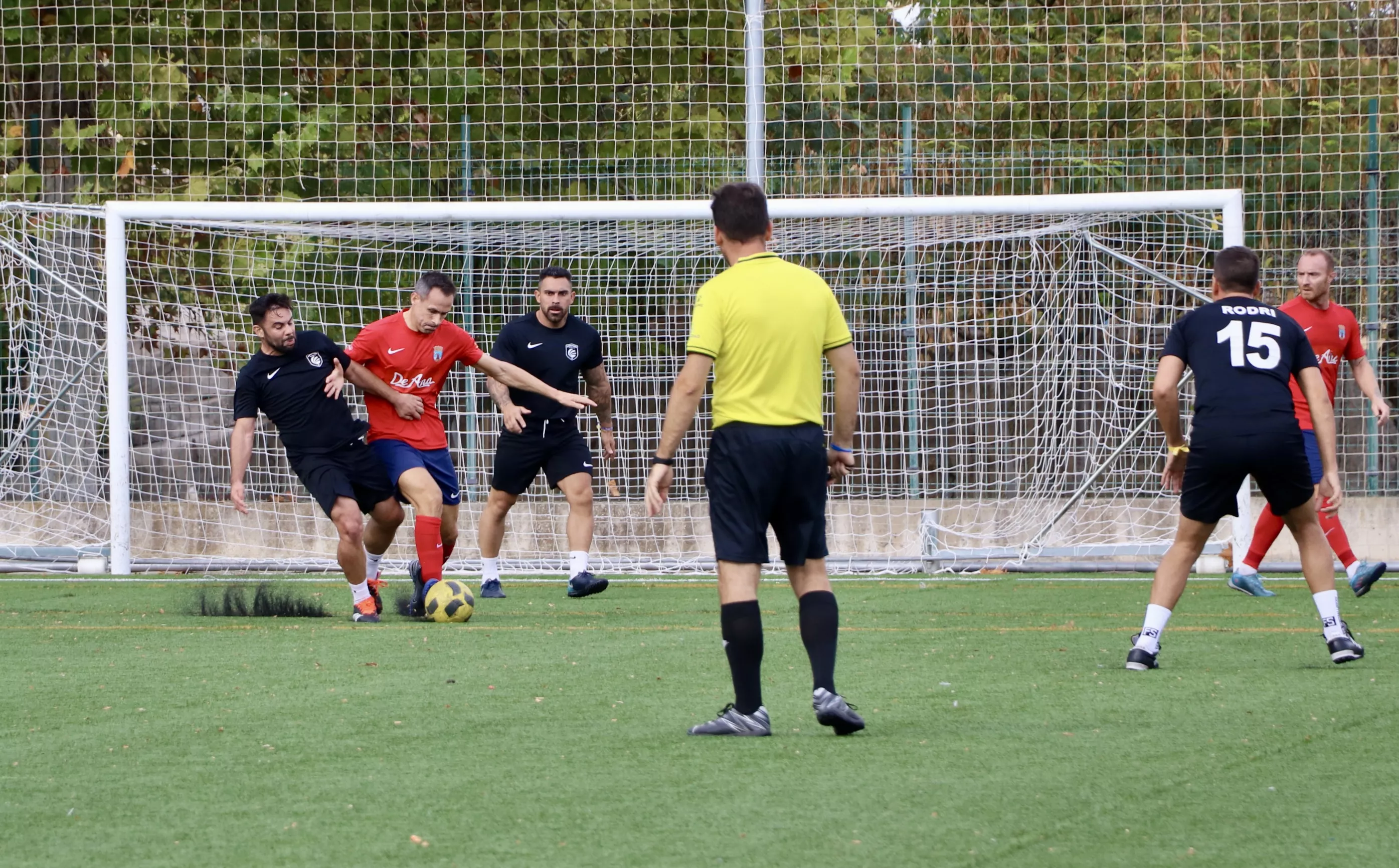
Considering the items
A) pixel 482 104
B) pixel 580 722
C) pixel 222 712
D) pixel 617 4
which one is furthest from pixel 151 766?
pixel 617 4

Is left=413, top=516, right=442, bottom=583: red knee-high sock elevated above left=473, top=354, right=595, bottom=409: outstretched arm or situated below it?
below

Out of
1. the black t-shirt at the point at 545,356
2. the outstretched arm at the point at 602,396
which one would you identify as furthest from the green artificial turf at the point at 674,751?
the outstretched arm at the point at 602,396

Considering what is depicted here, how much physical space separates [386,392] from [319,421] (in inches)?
16.0

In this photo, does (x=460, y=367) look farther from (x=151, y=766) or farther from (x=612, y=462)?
(x=151, y=766)

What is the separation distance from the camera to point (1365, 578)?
31.6 ft

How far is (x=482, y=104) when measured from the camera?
563 inches

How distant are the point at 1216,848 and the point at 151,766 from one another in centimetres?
285

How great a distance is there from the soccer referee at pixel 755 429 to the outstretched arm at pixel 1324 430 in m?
2.36

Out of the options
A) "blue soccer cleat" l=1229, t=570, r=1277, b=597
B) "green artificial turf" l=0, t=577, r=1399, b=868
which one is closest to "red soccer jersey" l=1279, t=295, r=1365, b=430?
"blue soccer cleat" l=1229, t=570, r=1277, b=597

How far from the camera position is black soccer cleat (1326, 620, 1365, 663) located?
6691 millimetres

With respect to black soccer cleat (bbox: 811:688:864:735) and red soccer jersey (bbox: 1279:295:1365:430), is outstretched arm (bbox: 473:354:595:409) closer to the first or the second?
red soccer jersey (bbox: 1279:295:1365:430)

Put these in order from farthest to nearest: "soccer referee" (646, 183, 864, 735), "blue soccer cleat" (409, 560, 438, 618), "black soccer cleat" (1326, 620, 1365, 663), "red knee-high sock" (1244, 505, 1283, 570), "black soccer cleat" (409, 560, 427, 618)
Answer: "red knee-high sock" (1244, 505, 1283, 570) < "black soccer cleat" (409, 560, 427, 618) < "blue soccer cleat" (409, 560, 438, 618) < "black soccer cleat" (1326, 620, 1365, 663) < "soccer referee" (646, 183, 864, 735)

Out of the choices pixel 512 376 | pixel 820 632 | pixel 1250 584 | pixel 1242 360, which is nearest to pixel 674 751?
pixel 820 632

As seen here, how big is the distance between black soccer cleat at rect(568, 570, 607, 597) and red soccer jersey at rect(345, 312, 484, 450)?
4.02 feet
